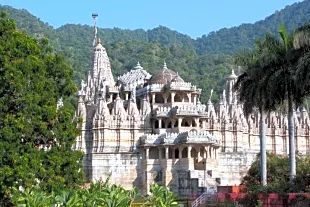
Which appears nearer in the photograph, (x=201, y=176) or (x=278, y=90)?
(x=278, y=90)

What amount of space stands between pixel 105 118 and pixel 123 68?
102m

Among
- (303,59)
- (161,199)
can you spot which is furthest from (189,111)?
(161,199)

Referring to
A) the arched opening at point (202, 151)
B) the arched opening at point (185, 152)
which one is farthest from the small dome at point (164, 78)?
the arched opening at point (202, 151)

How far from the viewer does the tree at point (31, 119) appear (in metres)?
33.6

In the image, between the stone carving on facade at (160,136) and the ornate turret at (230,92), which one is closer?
the stone carving on facade at (160,136)

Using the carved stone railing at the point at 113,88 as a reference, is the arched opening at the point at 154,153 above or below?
below

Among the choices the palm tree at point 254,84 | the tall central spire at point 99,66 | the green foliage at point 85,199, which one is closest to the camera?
the green foliage at point 85,199

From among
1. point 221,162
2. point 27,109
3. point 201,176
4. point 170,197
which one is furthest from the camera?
point 221,162

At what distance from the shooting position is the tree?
33625 millimetres

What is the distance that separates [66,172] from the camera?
116 ft

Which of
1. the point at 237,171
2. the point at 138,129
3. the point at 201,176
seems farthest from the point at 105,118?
the point at 237,171

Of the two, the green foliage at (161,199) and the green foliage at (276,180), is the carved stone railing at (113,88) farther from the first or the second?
the green foliage at (161,199)

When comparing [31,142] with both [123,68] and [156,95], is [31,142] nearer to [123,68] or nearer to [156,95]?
[156,95]

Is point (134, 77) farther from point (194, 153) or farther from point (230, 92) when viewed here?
point (194, 153)
